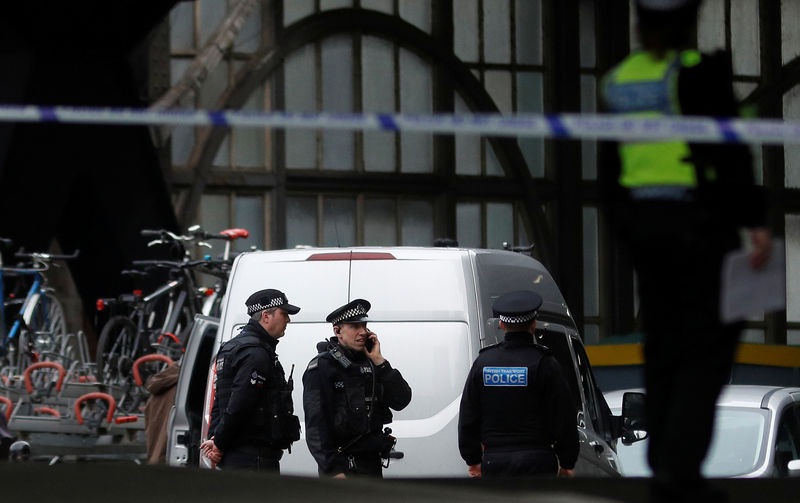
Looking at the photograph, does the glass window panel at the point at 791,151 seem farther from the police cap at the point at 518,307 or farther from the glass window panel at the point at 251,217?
the police cap at the point at 518,307

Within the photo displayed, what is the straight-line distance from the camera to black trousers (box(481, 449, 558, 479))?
7105mm

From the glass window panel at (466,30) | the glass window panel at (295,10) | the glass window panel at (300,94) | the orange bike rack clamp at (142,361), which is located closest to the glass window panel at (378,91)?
the glass window panel at (300,94)

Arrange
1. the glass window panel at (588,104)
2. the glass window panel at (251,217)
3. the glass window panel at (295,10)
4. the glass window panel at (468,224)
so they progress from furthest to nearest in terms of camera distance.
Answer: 1. the glass window panel at (588,104)
2. the glass window panel at (468,224)
3. the glass window panel at (295,10)
4. the glass window panel at (251,217)

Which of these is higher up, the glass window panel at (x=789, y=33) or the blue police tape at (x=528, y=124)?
the glass window panel at (x=789, y=33)

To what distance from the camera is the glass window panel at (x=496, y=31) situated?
83.9 ft

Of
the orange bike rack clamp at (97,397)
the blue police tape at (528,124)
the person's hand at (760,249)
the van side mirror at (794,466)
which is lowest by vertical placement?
the van side mirror at (794,466)

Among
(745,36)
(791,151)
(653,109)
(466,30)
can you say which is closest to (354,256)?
(653,109)

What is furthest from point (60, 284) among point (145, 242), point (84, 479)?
point (84, 479)

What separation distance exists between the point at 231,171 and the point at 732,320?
2040cm

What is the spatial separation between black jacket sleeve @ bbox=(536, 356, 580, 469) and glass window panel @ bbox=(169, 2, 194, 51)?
54.6ft

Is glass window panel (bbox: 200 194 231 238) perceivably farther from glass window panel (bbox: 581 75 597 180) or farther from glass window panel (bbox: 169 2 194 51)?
glass window panel (bbox: 581 75 597 180)

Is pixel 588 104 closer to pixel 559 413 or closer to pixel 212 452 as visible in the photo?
pixel 212 452

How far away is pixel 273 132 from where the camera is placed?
925 inches

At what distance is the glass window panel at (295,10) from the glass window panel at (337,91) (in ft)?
1.81
